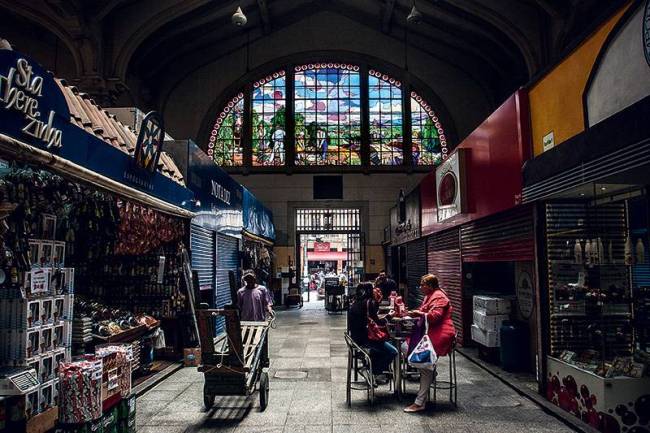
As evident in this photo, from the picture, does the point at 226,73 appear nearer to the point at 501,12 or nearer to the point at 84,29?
the point at 84,29

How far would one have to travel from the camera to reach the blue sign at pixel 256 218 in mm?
14866

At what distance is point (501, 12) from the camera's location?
16.1 meters

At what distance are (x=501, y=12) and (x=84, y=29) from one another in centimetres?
1332

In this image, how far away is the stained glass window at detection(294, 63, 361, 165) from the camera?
74.4 ft

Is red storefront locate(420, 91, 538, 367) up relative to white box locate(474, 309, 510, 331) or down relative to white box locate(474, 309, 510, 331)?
up

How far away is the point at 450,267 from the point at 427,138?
12801 millimetres

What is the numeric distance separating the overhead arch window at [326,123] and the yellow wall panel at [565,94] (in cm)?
1588

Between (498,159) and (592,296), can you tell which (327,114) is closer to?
(498,159)

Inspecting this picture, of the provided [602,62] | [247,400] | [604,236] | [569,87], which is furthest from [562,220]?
[247,400]

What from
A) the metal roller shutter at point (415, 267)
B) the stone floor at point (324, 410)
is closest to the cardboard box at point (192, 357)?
the stone floor at point (324, 410)

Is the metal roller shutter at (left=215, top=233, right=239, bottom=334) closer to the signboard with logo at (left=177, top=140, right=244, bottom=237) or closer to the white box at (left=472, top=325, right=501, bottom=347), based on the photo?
the signboard with logo at (left=177, top=140, right=244, bottom=237)

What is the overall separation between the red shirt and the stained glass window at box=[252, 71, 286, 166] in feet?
57.1

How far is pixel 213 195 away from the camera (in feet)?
35.3

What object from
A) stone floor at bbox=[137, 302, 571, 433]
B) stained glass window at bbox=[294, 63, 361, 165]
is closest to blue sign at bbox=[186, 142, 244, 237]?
stone floor at bbox=[137, 302, 571, 433]
